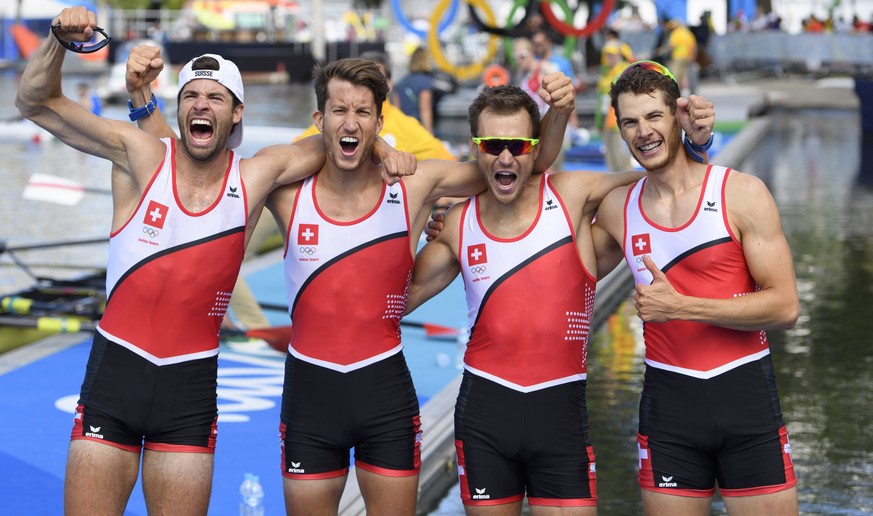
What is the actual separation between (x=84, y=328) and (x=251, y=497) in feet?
11.5

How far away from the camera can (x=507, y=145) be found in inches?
184

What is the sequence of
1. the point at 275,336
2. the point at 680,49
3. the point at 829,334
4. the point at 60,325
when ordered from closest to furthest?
the point at 275,336, the point at 60,325, the point at 829,334, the point at 680,49

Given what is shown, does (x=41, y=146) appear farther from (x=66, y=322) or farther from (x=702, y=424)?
(x=702, y=424)

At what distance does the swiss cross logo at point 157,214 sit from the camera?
4.70 meters

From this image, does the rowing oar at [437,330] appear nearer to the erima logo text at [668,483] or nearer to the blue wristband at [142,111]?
the blue wristband at [142,111]

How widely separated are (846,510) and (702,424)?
Answer: 8.26 feet

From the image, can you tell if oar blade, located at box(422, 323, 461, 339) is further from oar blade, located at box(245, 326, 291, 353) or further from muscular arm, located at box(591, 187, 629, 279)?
muscular arm, located at box(591, 187, 629, 279)

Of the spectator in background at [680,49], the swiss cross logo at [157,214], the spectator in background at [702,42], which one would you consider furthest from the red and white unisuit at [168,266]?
the spectator in background at [702,42]

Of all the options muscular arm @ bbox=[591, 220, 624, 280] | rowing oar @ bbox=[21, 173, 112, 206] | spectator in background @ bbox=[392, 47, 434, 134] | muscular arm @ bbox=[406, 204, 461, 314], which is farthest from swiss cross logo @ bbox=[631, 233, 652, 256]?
spectator in background @ bbox=[392, 47, 434, 134]

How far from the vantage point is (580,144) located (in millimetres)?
21875

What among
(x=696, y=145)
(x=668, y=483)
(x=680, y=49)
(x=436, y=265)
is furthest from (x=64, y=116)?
(x=680, y=49)

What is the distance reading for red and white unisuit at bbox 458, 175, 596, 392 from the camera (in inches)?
186

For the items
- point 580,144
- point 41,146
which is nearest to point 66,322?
point 580,144

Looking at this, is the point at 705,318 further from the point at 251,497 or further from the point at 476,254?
the point at 251,497
